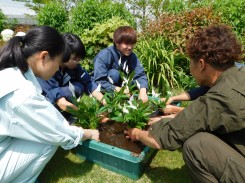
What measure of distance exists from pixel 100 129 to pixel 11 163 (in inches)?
38.6

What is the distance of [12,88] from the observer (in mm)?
1688

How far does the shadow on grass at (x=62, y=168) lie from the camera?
7.55 ft

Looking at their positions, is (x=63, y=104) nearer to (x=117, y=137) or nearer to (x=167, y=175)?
(x=117, y=137)

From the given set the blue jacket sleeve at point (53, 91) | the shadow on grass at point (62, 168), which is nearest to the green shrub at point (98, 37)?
the blue jacket sleeve at point (53, 91)

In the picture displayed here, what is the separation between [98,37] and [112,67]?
126cm

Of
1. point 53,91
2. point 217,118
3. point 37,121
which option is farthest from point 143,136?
point 53,91

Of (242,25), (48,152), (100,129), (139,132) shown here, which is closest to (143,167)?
(139,132)

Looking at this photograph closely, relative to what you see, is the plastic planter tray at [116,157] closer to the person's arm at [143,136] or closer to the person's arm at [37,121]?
the person's arm at [143,136]

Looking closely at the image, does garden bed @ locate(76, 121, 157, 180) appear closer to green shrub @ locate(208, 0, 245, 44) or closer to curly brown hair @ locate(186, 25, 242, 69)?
curly brown hair @ locate(186, 25, 242, 69)

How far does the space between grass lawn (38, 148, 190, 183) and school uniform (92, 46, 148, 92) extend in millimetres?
1008

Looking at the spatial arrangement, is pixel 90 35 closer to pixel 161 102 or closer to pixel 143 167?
pixel 161 102

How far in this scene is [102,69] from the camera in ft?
10.9

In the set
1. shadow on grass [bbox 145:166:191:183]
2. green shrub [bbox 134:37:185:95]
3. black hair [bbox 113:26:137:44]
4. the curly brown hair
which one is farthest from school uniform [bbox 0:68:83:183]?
green shrub [bbox 134:37:185:95]

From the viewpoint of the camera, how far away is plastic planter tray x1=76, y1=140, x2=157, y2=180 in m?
2.15
